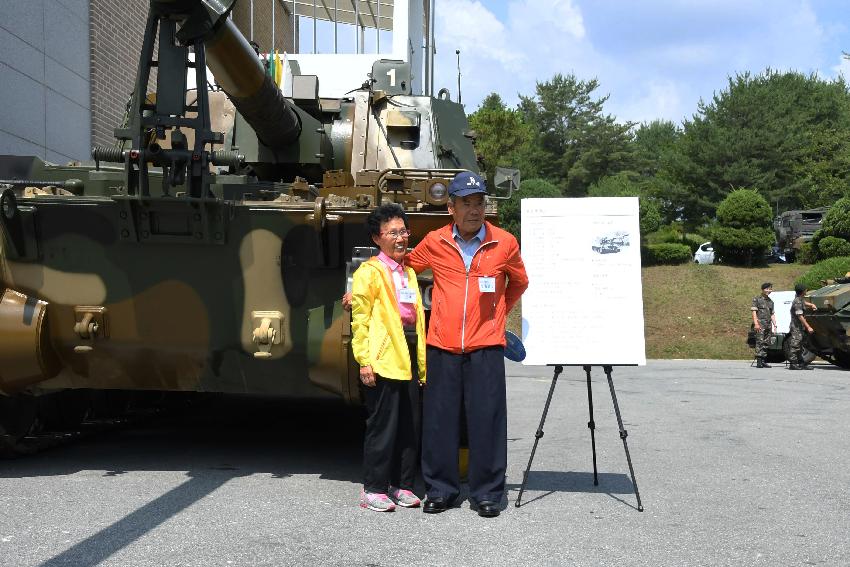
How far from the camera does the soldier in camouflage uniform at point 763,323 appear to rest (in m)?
19.7

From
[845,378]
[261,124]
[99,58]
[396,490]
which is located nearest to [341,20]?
[99,58]

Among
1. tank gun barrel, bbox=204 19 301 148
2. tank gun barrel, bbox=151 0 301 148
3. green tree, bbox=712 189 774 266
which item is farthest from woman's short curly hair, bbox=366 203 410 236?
green tree, bbox=712 189 774 266

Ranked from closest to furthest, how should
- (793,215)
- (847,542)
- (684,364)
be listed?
(847,542) < (684,364) < (793,215)

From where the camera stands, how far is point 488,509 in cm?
584

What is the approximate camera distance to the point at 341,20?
31.4 metres

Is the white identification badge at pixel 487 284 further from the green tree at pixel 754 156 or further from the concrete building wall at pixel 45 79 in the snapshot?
the green tree at pixel 754 156

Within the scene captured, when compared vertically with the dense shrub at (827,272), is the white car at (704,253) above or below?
above

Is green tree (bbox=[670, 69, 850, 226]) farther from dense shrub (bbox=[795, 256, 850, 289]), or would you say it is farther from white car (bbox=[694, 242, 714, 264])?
dense shrub (bbox=[795, 256, 850, 289])

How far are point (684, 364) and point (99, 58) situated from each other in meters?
11.9

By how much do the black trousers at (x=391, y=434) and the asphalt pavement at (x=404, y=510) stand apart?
0.26 m

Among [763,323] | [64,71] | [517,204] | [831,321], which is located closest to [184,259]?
[64,71]

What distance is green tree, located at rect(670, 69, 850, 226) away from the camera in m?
42.7

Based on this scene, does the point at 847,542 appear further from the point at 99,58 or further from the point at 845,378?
the point at 99,58

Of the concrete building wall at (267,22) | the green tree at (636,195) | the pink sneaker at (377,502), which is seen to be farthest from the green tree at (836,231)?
the pink sneaker at (377,502)
